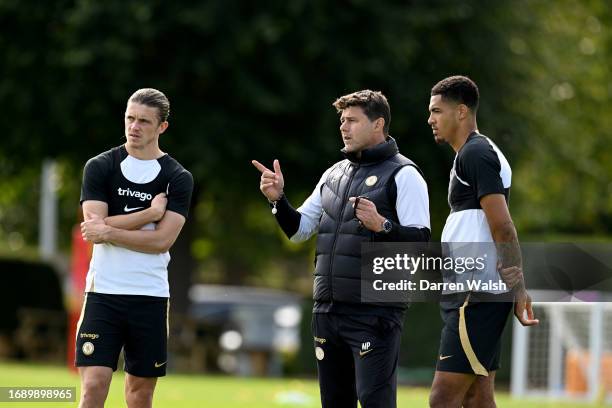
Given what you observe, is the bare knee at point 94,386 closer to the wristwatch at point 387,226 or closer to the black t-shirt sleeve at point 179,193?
the black t-shirt sleeve at point 179,193

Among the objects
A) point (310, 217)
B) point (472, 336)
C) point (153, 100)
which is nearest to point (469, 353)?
point (472, 336)

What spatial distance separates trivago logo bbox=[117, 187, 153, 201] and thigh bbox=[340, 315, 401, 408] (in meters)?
1.49

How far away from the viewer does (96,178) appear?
7805 mm

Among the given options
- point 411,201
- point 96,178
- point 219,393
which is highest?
point 96,178

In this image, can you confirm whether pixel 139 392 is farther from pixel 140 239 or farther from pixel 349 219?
pixel 349 219

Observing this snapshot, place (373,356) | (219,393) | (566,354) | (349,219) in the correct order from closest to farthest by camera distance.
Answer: (373,356) < (349,219) < (219,393) < (566,354)

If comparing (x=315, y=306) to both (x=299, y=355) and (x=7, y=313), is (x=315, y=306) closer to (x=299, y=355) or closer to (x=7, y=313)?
(x=299, y=355)

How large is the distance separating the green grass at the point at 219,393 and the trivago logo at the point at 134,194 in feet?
12.8

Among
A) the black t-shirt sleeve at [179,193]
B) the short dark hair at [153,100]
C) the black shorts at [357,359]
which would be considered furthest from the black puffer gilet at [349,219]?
the short dark hair at [153,100]

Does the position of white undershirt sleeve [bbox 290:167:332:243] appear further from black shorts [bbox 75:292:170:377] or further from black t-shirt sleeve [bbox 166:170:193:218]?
black shorts [bbox 75:292:170:377]

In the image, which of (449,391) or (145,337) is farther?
(145,337)

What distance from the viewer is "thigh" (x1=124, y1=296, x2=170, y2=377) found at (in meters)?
7.77

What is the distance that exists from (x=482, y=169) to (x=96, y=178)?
241 cm

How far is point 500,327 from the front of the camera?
7500 millimetres
